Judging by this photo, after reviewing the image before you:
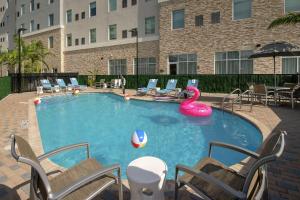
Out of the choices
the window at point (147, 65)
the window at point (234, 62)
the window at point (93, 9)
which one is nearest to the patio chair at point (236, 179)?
the window at point (234, 62)

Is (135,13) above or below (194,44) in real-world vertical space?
above

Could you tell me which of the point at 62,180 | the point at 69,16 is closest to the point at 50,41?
the point at 69,16

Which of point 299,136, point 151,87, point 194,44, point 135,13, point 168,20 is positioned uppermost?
point 135,13

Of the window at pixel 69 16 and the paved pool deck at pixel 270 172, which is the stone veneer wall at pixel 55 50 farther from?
the paved pool deck at pixel 270 172

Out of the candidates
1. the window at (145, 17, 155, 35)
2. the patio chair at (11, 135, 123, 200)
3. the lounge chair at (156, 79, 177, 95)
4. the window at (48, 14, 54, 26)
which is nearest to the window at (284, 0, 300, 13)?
the lounge chair at (156, 79, 177, 95)

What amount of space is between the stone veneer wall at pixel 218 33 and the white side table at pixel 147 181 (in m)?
18.8

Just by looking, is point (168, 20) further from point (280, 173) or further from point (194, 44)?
point (280, 173)

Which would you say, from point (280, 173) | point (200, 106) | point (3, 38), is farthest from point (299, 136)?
point (3, 38)

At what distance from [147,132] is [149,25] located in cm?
2011

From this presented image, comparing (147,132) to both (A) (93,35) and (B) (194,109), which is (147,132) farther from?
(A) (93,35)

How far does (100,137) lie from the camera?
8.76m

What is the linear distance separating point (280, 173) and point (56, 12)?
39.6 metres

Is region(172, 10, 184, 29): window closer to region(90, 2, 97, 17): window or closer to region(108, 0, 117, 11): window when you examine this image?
region(108, 0, 117, 11): window

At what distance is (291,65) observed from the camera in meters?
18.7
